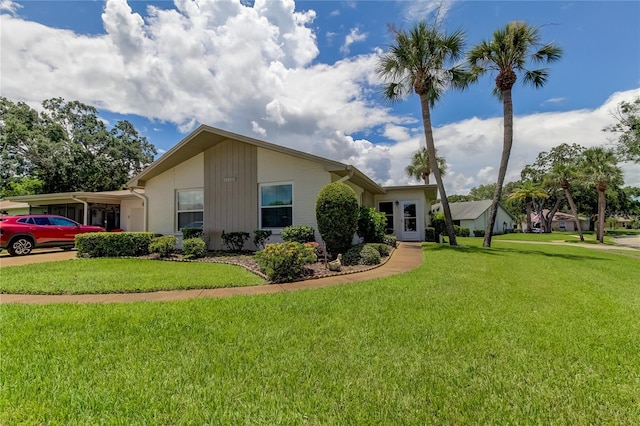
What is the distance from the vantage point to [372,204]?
17.9 m

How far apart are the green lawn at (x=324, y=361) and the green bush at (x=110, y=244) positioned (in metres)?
6.32

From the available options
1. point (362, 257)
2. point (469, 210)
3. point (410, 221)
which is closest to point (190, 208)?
point (362, 257)

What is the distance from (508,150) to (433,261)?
841 centimetres

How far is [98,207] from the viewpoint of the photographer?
18.3 meters

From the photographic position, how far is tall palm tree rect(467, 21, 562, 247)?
13.0 meters

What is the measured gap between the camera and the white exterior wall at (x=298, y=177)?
1040 cm

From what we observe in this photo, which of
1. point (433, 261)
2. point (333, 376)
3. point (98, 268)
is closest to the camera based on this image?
point (333, 376)

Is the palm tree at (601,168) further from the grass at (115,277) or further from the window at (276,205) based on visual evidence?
the grass at (115,277)

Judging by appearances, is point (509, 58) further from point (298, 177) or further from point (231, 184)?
point (231, 184)

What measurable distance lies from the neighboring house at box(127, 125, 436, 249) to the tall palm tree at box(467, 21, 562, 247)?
7491 millimetres

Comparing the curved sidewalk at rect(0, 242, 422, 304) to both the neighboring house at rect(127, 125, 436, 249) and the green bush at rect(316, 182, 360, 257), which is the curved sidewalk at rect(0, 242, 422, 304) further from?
the neighboring house at rect(127, 125, 436, 249)

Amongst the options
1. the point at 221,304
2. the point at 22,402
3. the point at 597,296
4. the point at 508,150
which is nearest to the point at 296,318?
the point at 221,304

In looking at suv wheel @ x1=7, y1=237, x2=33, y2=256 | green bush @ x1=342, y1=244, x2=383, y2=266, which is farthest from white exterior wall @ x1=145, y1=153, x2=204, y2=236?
green bush @ x1=342, y1=244, x2=383, y2=266

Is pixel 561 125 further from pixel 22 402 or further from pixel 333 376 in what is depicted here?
pixel 22 402
